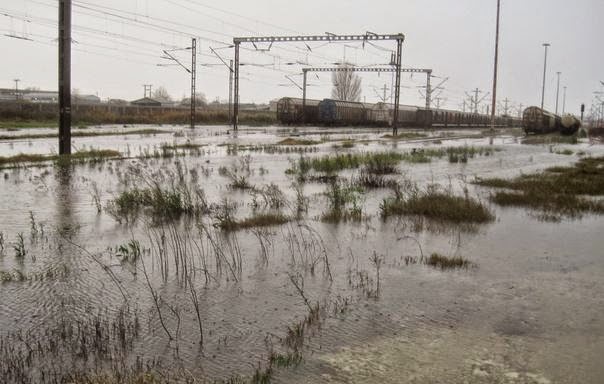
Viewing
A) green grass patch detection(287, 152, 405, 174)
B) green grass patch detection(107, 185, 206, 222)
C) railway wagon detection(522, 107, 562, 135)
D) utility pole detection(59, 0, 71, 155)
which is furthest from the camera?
railway wagon detection(522, 107, 562, 135)

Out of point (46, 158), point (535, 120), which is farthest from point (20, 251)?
point (535, 120)

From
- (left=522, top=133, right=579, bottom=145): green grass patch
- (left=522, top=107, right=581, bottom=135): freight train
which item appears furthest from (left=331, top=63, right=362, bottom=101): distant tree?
(left=522, top=133, right=579, bottom=145): green grass patch

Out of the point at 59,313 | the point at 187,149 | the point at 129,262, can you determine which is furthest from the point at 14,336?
the point at 187,149

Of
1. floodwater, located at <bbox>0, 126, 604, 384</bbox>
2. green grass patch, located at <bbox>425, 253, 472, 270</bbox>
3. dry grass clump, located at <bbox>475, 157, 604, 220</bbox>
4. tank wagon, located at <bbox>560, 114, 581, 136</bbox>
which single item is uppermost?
tank wagon, located at <bbox>560, 114, 581, 136</bbox>

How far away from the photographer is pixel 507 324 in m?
4.26

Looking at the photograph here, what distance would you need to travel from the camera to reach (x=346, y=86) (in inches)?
3767

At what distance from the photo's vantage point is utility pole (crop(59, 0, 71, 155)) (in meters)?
15.9

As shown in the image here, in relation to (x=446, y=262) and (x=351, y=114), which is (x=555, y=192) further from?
(x=351, y=114)

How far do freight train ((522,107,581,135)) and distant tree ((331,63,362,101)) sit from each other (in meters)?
42.7

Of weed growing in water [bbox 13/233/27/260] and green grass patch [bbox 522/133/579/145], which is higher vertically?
green grass patch [bbox 522/133/579/145]

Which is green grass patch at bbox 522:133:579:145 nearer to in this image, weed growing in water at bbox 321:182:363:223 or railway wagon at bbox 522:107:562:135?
railway wagon at bbox 522:107:562:135

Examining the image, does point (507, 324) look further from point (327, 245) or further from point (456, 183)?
point (456, 183)

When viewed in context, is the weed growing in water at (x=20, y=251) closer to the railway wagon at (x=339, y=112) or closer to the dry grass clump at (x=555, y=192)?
the dry grass clump at (x=555, y=192)

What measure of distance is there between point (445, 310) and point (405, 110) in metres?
58.2
